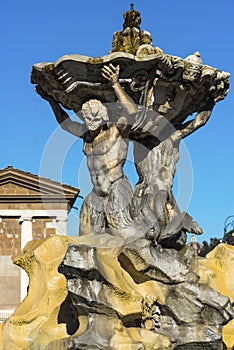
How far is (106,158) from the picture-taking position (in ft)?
30.6

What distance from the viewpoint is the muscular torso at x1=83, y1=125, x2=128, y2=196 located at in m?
9.30

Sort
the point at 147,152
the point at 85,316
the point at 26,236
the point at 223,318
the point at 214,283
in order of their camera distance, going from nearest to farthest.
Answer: the point at 85,316
the point at 223,318
the point at 214,283
the point at 147,152
the point at 26,236

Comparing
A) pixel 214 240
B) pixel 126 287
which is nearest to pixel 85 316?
pixel 126 287

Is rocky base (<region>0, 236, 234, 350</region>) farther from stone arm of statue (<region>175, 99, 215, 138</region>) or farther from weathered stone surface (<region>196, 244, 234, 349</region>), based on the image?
stone arm of statue (<region>175, 99, 215, 138</region>)

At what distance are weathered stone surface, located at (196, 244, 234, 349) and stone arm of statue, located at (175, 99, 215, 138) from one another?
5.09ft

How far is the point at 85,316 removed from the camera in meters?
7.74

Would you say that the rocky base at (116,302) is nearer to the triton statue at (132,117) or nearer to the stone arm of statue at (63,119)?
the triton statue at (132,117)

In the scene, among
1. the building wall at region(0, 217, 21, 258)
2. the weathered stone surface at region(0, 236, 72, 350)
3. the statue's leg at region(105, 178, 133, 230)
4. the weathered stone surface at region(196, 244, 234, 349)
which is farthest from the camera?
the building wall at region(0, 217, 21, 258)

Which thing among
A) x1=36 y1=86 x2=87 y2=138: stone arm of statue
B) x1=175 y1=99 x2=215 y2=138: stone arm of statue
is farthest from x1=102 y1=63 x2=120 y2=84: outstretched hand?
x1=175 y1=99 x2=215 y2=138: stone arm of statue

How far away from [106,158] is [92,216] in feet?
2.35

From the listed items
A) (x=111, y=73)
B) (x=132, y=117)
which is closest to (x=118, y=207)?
(x=132, y=117)

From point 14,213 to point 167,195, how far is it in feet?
116

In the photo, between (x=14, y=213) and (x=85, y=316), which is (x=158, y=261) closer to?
(x=85, y=316)

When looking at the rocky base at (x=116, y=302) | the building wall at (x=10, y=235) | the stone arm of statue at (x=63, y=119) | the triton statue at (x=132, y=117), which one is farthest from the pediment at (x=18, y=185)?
the rocky base at (x=116, y=302)
